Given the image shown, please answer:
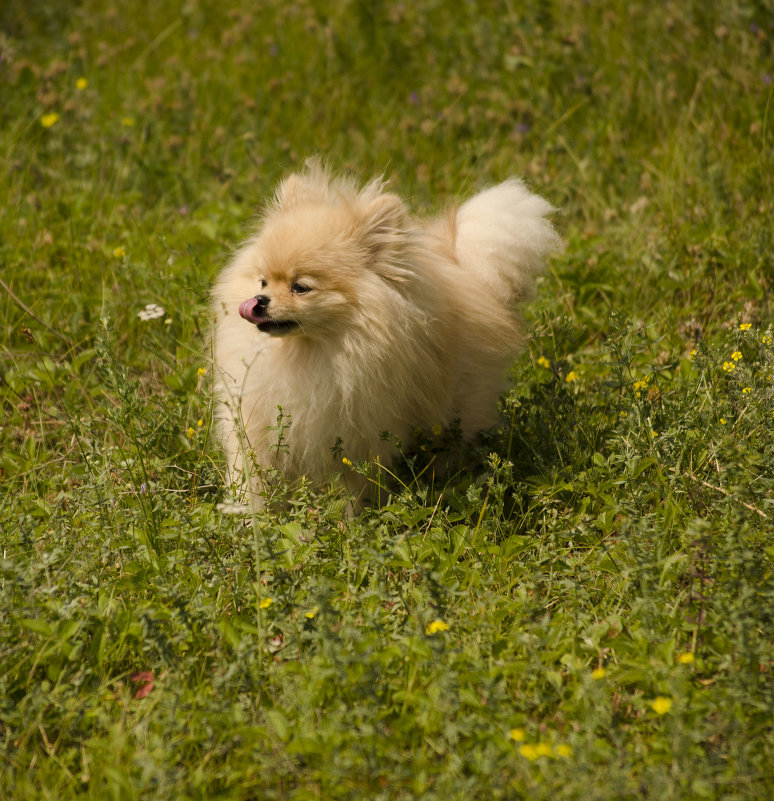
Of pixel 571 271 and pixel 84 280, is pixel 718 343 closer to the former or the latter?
pixel 571 271

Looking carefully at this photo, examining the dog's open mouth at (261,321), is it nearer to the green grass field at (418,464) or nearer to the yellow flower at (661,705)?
the green grass field at (418,464)

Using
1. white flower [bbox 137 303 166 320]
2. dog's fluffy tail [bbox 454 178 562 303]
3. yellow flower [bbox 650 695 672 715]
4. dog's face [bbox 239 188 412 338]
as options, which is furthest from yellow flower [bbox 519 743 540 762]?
white flower [bbox 137 303 166 320]

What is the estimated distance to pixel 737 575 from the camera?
242 cm

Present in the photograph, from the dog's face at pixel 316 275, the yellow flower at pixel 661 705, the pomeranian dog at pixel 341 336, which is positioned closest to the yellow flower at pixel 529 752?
the yellow flower at pixel 661 705

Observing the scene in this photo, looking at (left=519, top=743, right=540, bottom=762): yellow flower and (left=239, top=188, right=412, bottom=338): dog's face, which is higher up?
(left=239, top=188, right=412, bottom=338): dog's face

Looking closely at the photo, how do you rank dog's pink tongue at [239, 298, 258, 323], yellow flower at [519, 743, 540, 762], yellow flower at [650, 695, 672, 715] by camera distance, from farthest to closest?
dog's pink tongue at [239, 298, 258, 323]
yellow flower at [650, 695, 672, 715]
yellow flower at [519, 743, 540, 762]

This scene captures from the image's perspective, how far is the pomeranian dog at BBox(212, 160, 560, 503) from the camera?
2.96 meters

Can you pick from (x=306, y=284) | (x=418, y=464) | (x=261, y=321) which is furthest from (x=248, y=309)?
(x=418, y=464)

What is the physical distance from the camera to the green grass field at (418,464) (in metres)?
2.07

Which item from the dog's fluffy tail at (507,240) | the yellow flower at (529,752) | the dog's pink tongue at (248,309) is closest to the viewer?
the yellow flower at (529,752)

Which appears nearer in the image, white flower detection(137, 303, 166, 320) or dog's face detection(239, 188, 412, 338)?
dog's face detection(239, 188, 412, 338)

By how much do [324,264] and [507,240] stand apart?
34.7 inches

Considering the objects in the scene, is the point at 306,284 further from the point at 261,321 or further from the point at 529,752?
the point at 529,752

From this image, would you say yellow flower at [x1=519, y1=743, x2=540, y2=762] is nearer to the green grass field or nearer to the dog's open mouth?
the green grass field
